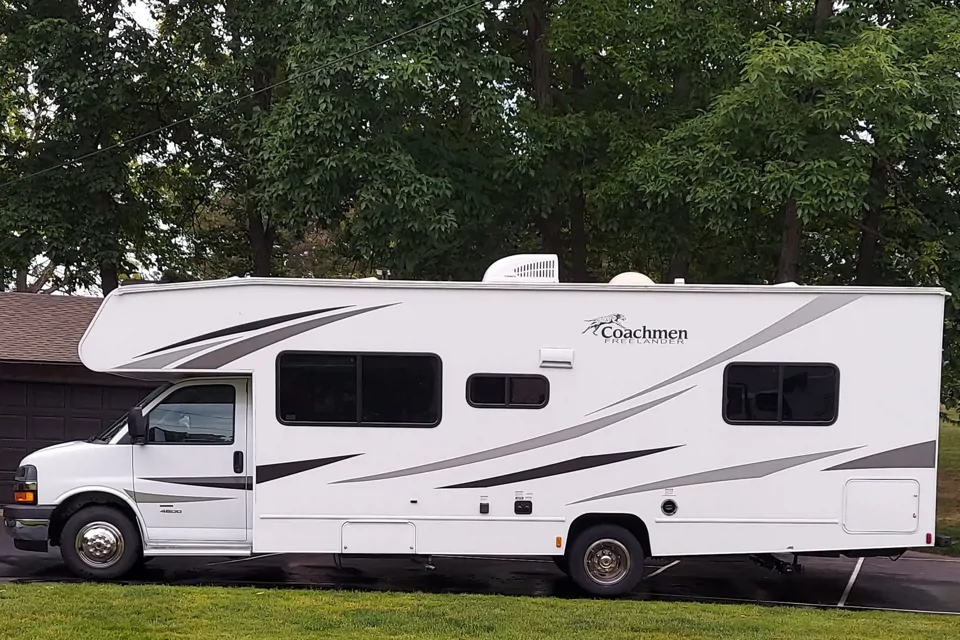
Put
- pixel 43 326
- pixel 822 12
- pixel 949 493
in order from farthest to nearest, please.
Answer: pixel 949 493
pixel 43 326
pixel 822 12

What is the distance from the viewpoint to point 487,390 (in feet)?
27.7

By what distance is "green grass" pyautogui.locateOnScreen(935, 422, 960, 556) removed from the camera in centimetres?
1330

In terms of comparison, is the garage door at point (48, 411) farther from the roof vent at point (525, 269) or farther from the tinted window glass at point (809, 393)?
the tinted window glass at point (809, 393)

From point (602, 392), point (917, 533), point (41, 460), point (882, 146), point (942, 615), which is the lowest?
point (942, 615)

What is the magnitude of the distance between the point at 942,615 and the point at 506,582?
12.7 feet

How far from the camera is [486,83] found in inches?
493

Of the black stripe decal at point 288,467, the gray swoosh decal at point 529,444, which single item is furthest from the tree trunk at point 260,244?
the gray swoosh decal at point 529,444

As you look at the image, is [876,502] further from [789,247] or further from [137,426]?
[137,426]

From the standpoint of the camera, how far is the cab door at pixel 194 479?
8.60 m

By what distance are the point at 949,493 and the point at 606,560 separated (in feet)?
40.5

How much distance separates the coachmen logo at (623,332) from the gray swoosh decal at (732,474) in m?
1.21

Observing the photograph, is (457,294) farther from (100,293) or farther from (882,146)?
(100,293)

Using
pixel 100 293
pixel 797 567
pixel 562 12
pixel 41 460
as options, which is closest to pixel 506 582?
pixel 797 567

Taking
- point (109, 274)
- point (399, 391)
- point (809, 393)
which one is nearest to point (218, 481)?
point (399, 391)
